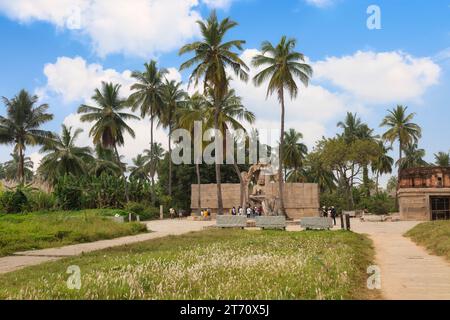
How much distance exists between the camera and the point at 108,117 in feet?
149

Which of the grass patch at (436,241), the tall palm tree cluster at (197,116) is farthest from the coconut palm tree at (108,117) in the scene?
the grass patch at (436,241)

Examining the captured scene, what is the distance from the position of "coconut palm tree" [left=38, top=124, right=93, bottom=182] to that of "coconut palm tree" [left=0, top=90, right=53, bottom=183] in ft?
5.70

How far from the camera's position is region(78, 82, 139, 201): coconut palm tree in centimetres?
4478

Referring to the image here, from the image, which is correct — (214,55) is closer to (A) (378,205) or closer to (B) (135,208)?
(B) (135,208)

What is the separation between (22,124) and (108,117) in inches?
308

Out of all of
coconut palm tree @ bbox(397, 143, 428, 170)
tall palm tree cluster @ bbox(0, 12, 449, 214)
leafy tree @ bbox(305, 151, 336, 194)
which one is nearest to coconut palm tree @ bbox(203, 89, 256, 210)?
tall palm tree cluster @ bbox(0, 12, 449, 214)

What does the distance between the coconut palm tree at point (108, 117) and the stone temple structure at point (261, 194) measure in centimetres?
852

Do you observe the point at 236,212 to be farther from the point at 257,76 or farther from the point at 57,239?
the point at 57,239

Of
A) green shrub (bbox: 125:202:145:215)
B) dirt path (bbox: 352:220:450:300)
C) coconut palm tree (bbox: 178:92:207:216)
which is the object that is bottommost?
dirt path (bbox: 352:220:450:300)

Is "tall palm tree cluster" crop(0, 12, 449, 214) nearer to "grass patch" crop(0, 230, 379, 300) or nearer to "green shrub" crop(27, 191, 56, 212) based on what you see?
"green shrub" crop(27, 191, 56, 212)

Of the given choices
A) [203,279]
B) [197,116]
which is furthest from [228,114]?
[203,279]

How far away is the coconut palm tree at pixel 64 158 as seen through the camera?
4664cm

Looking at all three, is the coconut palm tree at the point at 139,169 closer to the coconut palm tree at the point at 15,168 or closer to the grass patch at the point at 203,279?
the coconut palm tree at the point at 15,168
